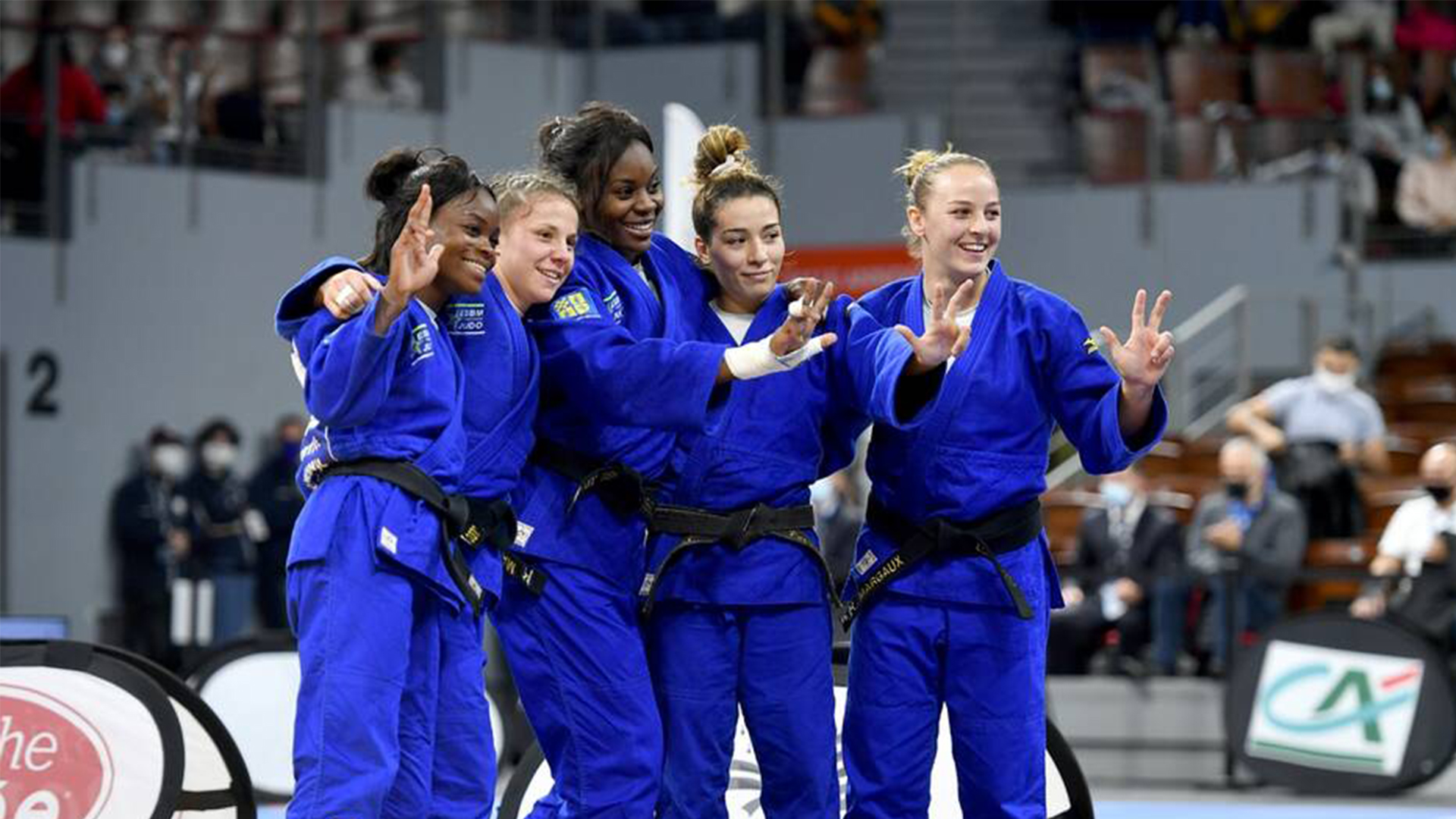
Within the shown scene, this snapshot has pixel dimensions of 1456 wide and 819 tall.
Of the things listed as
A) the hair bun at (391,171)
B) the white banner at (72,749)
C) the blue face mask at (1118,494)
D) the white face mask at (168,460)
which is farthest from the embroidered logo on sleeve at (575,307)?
the white face mask at (168,460)

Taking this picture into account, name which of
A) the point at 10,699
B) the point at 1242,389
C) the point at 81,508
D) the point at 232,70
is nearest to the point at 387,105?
the point at 232,70

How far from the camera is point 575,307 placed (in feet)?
17.9

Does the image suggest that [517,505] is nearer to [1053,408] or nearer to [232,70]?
[1053,408]

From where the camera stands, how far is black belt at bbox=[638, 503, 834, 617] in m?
5.44

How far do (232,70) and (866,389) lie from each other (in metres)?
12.3

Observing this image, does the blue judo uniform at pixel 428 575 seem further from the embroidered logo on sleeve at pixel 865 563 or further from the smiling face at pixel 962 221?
the smiling face at pixel 962 221

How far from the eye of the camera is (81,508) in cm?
1580

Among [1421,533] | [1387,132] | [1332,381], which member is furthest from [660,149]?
[1421,533]

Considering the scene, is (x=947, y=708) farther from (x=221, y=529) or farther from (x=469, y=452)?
(x=221, y=529)

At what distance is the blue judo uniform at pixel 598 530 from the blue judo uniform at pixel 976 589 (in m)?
0.51

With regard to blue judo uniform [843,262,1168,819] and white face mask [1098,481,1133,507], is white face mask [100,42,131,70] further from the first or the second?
blue judo uniform [843,262,1168,819]

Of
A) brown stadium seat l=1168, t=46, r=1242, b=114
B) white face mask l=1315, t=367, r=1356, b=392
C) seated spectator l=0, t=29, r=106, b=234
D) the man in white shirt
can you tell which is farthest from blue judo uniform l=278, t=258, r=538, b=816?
brown stadium seat l=1168, t=46, r=1242, b=114

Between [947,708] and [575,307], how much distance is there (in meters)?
1.22

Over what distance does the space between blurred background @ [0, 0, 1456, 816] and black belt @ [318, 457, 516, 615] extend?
8.14 meters
